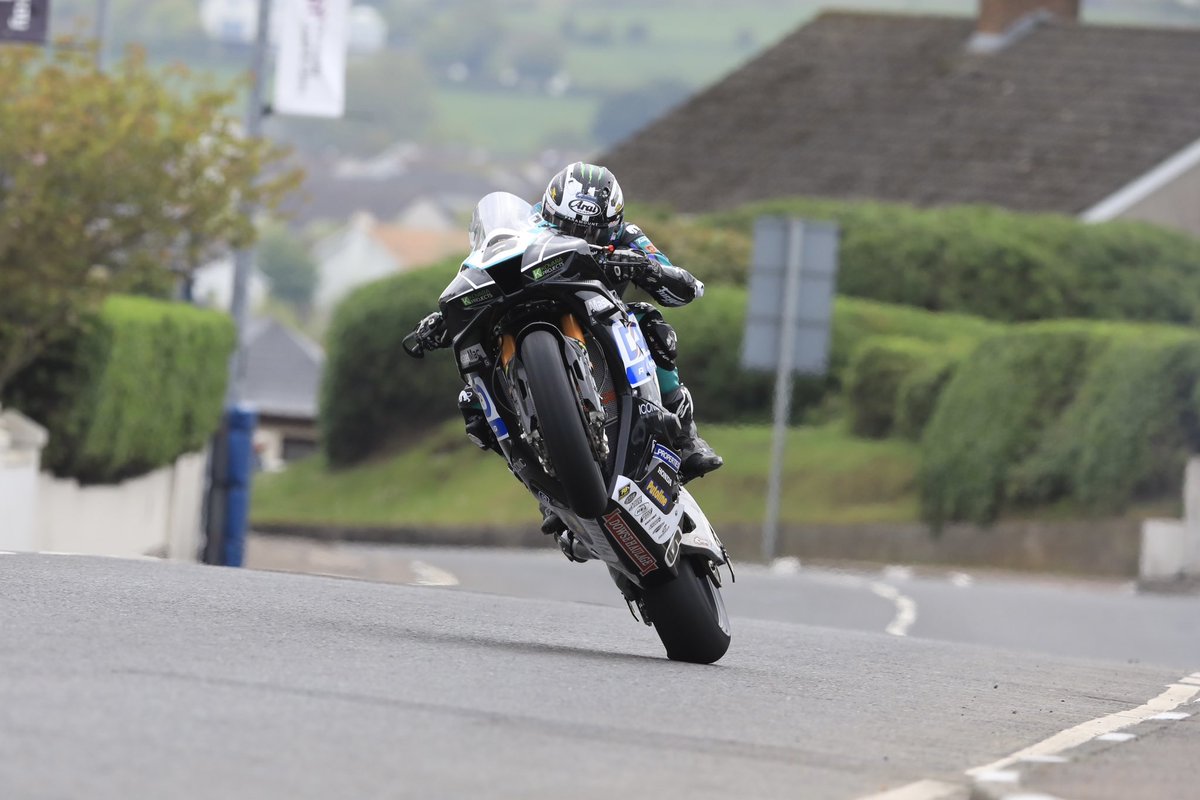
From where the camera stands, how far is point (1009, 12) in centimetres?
5419

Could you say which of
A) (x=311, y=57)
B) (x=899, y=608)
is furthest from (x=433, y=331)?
(x=311, y=57)

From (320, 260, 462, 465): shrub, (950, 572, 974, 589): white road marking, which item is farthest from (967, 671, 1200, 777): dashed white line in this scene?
(320, 260, 462, 465): shrub

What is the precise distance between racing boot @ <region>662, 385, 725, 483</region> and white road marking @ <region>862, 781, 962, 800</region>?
3.14 meters

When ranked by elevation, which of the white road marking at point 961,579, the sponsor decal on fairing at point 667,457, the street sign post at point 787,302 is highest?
the street sign post at point 787,302

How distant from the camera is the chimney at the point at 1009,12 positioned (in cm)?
5391

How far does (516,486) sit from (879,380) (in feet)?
18.4

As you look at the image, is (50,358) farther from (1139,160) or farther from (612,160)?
(612,160)

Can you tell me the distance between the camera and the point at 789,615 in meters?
20.1

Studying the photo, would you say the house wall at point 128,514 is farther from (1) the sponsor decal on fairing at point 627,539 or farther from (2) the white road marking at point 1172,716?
(2) the white road marking at point 1172,716

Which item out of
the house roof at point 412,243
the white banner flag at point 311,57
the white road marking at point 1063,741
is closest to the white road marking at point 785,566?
the white banner flag at point 311,57

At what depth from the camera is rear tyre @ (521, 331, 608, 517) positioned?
9.45 meters

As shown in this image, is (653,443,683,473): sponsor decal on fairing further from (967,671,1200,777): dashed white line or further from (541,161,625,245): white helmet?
(967,671,1200,777): dashed white line

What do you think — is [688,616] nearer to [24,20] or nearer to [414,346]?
[414,346]

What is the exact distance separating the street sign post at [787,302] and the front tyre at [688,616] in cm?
1911
